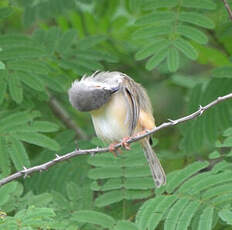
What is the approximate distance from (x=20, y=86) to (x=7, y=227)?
1.78m

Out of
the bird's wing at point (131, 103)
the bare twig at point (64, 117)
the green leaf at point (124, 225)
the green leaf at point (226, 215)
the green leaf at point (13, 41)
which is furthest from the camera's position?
the bare twig at point (64, 117)

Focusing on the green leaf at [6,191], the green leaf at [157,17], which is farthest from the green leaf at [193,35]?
the green leaf at [6,191]

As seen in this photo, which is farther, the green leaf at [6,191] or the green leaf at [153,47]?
the green leaf at [153,47]

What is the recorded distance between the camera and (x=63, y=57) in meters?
5.87

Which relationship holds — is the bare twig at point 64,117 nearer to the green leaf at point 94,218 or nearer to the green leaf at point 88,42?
the green leaf at point 88,42

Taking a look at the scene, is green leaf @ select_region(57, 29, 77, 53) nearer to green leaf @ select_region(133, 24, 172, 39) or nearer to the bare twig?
the bare twig

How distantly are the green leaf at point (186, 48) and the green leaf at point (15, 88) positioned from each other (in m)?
1.44

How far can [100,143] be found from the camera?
5512 mm

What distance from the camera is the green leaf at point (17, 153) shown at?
15.9 ft

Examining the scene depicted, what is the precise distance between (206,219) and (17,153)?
1.70 metres

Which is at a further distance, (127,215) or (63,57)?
(63,57)

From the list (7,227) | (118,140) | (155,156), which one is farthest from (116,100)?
(7,227)

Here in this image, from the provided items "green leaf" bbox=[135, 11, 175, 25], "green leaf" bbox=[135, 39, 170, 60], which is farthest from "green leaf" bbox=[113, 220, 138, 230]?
"green leaf" bbox=[135, 11, 175, 25]

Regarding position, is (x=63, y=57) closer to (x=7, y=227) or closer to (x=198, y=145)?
(x=198, y=145)
